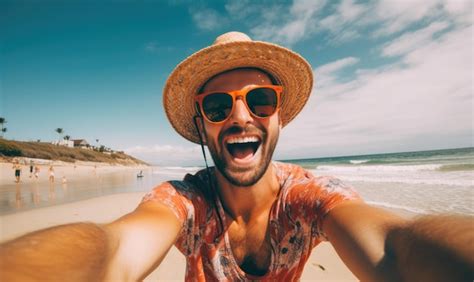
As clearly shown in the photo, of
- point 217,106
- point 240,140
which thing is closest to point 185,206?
point 240,140

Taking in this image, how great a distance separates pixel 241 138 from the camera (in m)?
1.97

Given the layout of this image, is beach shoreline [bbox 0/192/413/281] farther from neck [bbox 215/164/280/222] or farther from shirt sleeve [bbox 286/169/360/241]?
neck [bbox 215/164/280/222]

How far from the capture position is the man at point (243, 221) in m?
0.76

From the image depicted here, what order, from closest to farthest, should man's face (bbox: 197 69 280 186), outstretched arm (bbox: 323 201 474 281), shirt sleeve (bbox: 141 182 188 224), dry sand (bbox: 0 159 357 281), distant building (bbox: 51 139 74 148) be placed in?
outstretched arm (bbox: 323 201 474 281), shirt sleeve (bbox: 141 182 188 224), man's face (bbox: 197 69 280 186), dry sand (bbox: 0 159 357 281), distant building (bbox: 51 139 74 148)

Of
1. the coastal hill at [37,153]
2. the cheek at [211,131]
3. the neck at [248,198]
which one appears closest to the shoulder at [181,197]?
the neck at [248,198]

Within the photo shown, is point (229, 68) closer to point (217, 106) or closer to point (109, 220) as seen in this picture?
point (217, 106)

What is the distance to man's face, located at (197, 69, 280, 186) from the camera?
1.89m

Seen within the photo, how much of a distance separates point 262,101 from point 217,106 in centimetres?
38

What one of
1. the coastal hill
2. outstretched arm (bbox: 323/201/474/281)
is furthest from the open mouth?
the coastal hill

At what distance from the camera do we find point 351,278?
3.49m

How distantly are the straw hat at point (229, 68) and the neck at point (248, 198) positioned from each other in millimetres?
897

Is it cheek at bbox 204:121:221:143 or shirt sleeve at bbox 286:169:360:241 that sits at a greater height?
cheek at bbox 204:121:221:143

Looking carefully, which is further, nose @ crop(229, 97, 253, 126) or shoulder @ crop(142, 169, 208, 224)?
nose @ crop(229, 97, 253, 126)

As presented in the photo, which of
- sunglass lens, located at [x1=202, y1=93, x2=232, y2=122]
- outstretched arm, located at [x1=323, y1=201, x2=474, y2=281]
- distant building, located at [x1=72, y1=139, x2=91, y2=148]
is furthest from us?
distant building, located at [x1=72, y1=139, x2=91, y2=148]
